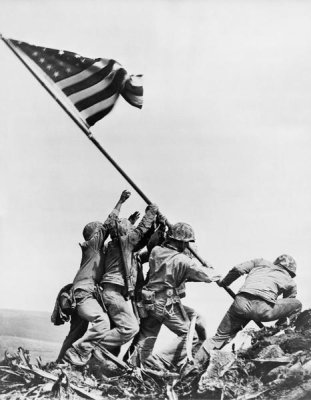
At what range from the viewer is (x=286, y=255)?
49.2 ft

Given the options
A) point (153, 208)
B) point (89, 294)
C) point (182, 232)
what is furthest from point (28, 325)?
point (182, 232)

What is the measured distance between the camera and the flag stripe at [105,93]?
14906 mm

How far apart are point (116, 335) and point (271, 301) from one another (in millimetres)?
2486

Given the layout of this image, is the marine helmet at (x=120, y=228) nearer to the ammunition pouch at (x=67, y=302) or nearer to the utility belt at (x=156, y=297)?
the utility belt at (x=156, y=297)

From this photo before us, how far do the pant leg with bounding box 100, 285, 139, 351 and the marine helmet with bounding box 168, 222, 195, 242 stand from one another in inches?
49.4

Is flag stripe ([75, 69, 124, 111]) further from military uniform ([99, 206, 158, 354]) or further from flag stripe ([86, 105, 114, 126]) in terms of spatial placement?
military uniform ([99, 206, 158, 354])

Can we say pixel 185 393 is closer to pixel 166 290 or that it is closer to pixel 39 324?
pixel 166 290

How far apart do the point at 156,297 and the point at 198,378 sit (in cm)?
147

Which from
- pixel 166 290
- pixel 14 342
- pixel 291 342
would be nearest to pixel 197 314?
pixel 166 290

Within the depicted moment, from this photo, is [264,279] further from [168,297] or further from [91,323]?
[91,323]

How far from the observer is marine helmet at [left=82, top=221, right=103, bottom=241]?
14953 millimetres

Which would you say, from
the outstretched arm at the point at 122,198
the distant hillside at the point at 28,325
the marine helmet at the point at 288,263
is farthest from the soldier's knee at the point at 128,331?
the marine helmet at the point at 288,263

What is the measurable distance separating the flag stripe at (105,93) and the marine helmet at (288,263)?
151 inches

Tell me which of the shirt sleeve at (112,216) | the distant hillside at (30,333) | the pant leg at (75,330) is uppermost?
the shirt sleeve at (112,216)
